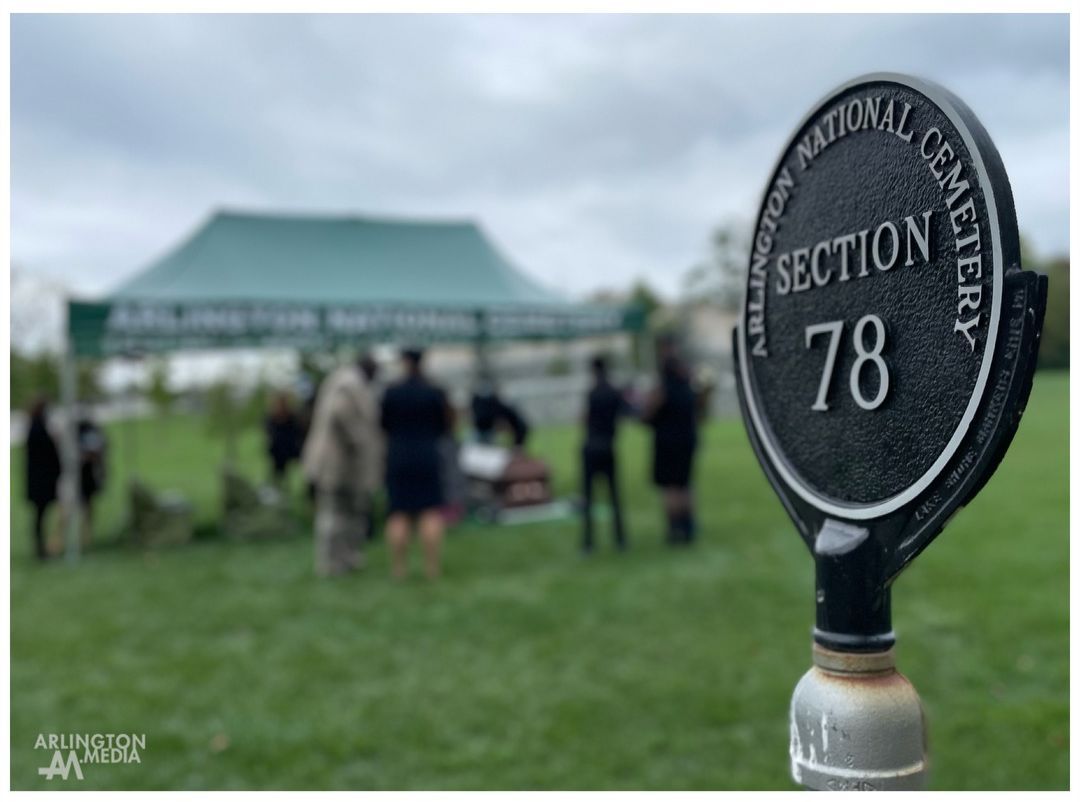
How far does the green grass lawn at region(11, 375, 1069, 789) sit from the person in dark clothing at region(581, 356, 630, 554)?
52 centimetres

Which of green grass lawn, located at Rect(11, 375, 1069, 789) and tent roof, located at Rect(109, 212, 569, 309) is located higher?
tent roof, located at Rect(109, 212, 569, 309)

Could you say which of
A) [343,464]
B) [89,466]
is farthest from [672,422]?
[89,466]

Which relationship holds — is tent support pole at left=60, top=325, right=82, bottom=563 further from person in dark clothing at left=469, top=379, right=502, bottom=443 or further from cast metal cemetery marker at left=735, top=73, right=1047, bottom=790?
cast metal cemetery marker at left=735, top=73, right=1047, bottom=790

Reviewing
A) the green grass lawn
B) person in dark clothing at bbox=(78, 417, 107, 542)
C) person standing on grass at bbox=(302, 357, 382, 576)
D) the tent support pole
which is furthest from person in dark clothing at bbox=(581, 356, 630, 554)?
person in dark clothing at bbox=(78, 417, 107, 542)

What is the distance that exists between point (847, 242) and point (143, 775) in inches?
131

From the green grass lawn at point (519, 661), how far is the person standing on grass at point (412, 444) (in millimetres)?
557

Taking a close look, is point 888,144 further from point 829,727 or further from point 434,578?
point 434,578

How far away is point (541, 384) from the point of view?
3681 centimetres

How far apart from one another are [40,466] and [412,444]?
4168 mm

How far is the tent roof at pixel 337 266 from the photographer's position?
32.6ft

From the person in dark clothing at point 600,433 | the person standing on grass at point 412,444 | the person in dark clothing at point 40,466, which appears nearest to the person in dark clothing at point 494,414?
the person in dark clothing at point 600,433

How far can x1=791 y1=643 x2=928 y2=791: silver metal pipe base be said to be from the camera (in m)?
1.44

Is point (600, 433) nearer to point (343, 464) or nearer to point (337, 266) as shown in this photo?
point (343, 464)

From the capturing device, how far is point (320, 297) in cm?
1011
